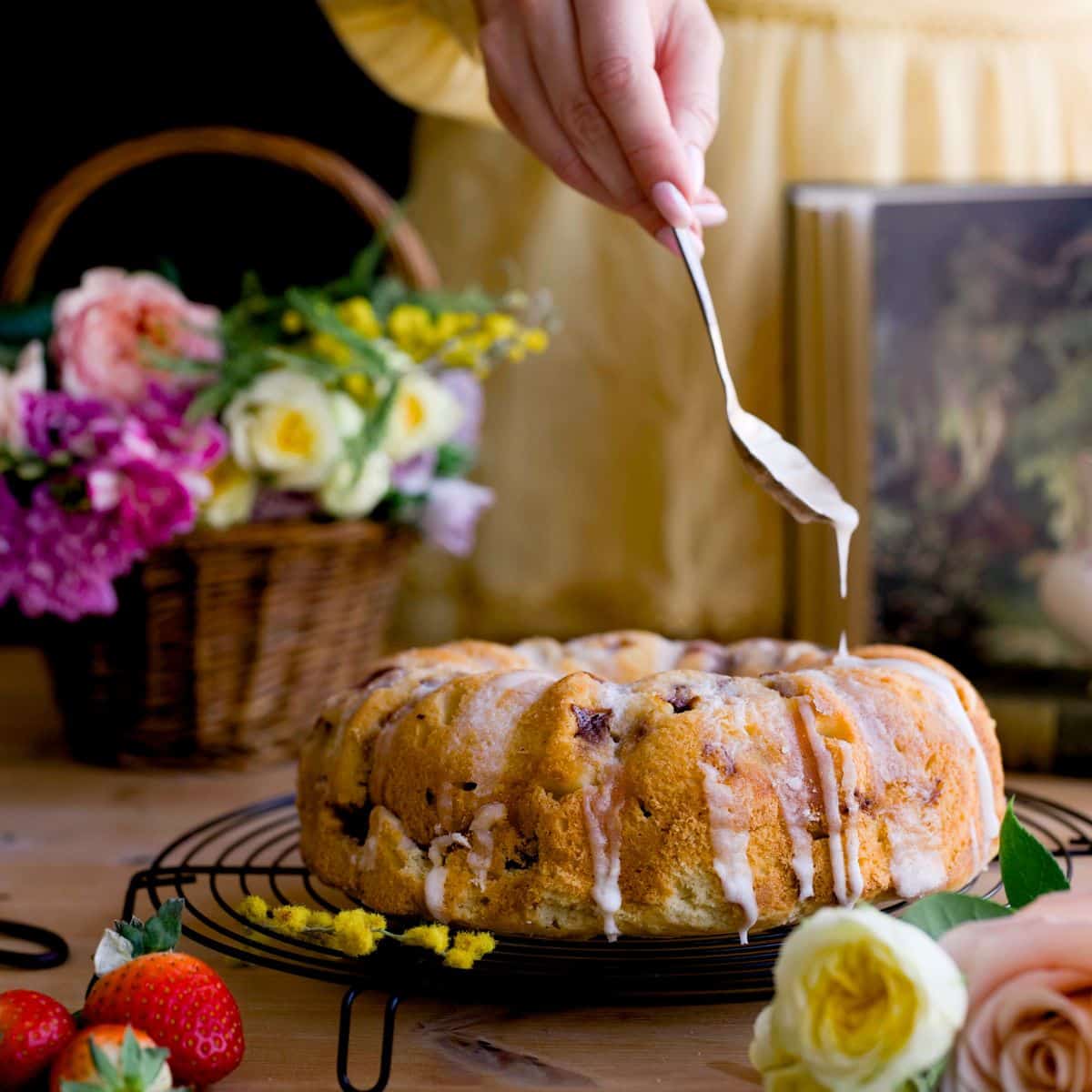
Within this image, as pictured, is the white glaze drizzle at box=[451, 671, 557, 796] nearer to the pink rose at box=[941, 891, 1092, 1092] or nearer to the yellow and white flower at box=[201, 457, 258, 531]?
the pink rose at box=[941, 891, 1092, 1092]

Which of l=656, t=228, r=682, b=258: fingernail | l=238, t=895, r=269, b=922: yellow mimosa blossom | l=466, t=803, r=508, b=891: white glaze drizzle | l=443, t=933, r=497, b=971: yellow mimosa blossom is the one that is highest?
l=656, t=228, r=682, b=258: fingernail

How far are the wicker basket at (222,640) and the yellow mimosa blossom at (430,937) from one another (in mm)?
720

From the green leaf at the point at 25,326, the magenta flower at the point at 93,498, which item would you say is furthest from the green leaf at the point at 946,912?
the green leaf at the point at 25,326

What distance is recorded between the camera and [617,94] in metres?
1.00

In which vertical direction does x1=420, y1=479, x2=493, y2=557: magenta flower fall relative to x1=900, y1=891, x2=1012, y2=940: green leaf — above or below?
above

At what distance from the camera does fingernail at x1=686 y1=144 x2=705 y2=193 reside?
1028 mm

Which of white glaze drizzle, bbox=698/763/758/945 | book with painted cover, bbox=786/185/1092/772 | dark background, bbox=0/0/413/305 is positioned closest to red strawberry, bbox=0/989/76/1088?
white glaze drizzle, bbox=698/763/758/945

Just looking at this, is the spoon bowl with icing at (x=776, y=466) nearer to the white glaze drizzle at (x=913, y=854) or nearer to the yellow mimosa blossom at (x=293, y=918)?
the white glaze drizzle at (x=913, y=854)

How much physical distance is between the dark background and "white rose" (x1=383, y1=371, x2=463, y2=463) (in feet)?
2.55

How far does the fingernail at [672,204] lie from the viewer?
1.01 meters

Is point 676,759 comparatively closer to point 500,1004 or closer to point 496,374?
point 500,1004

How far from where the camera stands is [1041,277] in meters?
1.83

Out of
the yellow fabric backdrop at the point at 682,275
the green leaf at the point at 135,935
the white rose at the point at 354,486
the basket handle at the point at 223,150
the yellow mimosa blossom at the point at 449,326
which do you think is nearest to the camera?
the green leaf at the point at 135,935

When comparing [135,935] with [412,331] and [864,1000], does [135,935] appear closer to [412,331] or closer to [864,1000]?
[864,1000]
